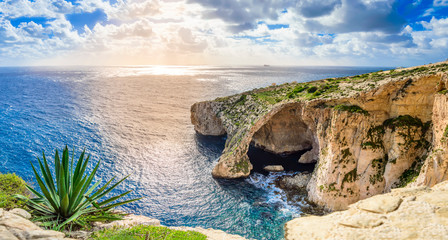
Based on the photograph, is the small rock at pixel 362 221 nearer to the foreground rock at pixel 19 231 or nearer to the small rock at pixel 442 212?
the small rock at pixel 442 212

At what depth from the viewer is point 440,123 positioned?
22906mm

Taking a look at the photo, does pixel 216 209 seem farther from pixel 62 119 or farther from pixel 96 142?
pixel 62 119

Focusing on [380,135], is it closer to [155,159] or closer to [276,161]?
[276,161]

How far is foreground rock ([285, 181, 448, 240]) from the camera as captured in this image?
7.66m

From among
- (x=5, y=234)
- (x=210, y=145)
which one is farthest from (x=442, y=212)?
(x=210, y=145)

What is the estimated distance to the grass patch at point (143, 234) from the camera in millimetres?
11677

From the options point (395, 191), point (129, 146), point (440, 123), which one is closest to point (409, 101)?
point (440, 123)

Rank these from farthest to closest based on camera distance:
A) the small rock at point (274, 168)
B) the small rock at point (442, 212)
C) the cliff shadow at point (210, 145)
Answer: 1. the cliff shadow at point (210, 145)
2. the small rock at point (274, 168)
3. the small rock at point (442, 212)

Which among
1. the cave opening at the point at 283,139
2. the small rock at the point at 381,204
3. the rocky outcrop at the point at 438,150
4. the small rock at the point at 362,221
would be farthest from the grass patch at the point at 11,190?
the cave opening at the point at 283,139

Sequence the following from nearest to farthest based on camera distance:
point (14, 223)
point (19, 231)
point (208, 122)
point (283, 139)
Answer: point (19, 231), point (14, 223), point (283, 139), point (208, 122)

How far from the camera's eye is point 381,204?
8930mm

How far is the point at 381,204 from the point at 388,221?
842 mm

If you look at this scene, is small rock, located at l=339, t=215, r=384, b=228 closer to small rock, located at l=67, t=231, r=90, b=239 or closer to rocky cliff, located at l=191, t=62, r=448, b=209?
small rock, located at l=67, t=231, r=90, b=239

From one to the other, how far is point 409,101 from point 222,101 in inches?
1545
